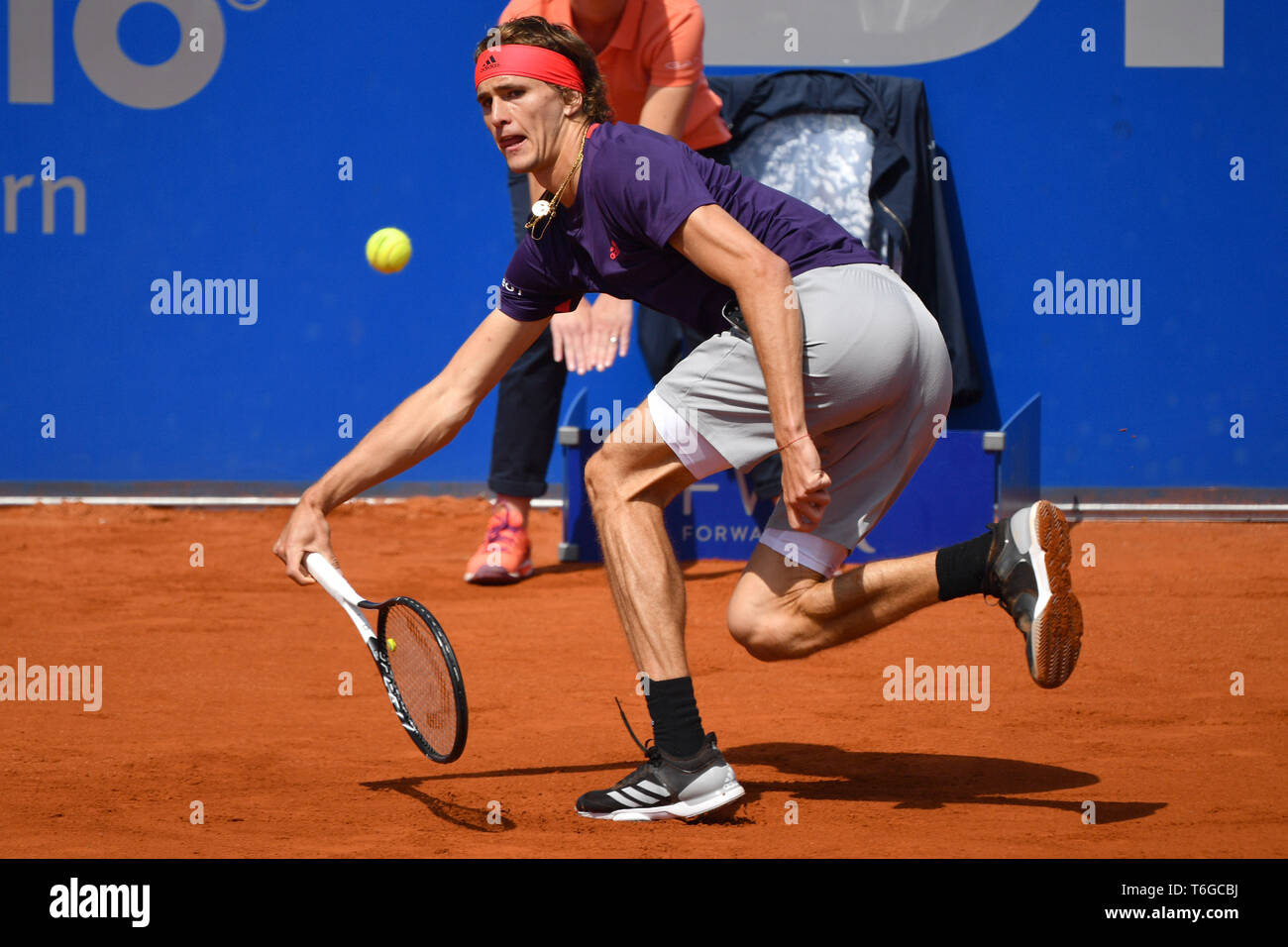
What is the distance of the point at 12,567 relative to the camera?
Result: 5.87m

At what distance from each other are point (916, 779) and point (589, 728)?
0.83m

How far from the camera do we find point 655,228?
9.07 ft

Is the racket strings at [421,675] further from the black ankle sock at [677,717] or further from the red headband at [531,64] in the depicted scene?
the red headband at [531,64]

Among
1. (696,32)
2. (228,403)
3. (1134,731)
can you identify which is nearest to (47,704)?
(1134,731)

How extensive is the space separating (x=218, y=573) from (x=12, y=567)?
0.82 metres

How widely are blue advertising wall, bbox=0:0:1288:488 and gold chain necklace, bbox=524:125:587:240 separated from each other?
3.89m

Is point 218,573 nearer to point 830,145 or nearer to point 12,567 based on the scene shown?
point 12,567

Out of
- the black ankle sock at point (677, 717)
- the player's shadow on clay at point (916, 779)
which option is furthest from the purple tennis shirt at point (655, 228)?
the player's shadow on clay at point (916, 779)

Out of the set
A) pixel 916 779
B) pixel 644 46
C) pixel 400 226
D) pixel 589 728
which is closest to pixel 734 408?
pixel 916 779

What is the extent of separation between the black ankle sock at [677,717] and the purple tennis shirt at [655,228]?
2.31 ft

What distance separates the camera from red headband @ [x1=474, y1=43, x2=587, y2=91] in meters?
2.98

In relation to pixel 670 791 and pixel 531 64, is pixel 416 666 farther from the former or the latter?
pixel 531 64

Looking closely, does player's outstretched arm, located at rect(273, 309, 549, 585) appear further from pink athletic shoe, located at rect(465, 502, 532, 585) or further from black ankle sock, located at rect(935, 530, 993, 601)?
pink athletic shoe, located at rect(465, 502, 532, 585)

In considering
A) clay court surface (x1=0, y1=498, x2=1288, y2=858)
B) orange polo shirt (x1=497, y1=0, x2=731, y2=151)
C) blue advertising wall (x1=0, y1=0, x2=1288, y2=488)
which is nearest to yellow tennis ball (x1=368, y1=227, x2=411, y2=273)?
blue advertising wall (x1=0, y1=0, x2=1288, y2=488)
